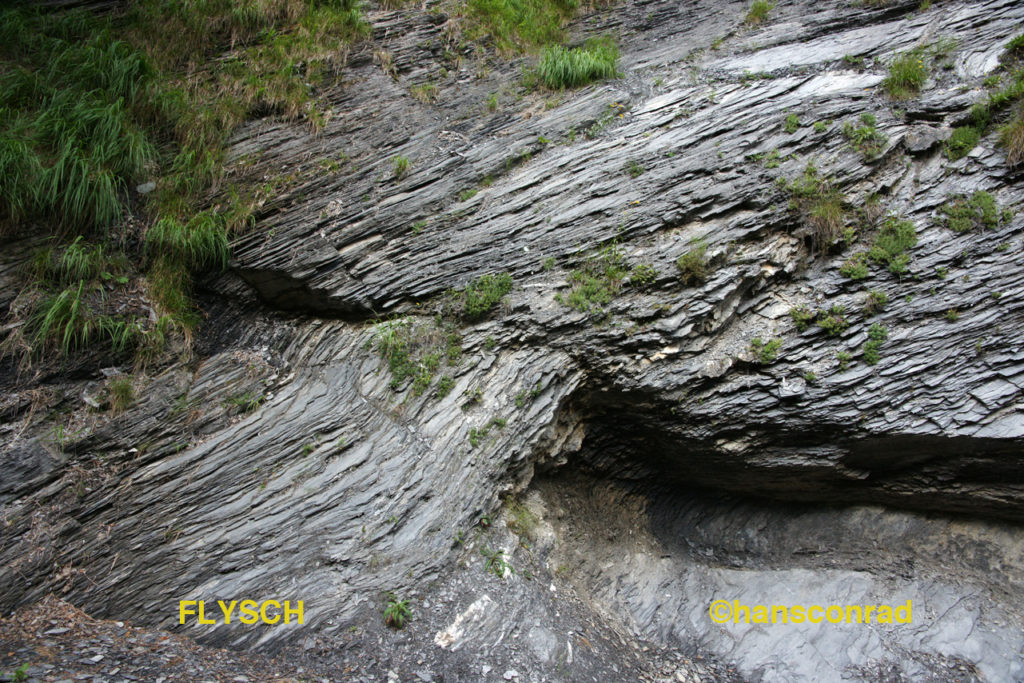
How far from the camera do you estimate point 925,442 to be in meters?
5.62

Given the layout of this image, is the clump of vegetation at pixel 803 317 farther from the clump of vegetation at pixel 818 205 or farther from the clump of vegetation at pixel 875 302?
the clump of vegetation at pixel 818 205

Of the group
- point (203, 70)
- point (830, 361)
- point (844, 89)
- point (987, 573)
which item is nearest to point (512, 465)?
point (830, 361)

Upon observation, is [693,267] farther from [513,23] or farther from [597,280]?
[513,23]

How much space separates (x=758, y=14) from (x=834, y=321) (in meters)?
6.07

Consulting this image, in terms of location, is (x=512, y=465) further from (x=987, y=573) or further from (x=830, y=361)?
(x=987, y=573)

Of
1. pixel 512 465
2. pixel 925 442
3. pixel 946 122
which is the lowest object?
pixel 925 442

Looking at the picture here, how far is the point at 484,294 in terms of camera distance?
6949 mm

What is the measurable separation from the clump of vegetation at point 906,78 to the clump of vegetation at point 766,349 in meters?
3.82

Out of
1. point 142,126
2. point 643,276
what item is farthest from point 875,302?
point 142,126

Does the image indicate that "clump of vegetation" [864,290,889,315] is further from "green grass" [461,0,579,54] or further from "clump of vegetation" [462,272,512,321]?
"green grass" [461,0,579,54]

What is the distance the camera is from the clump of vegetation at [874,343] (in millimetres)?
5859

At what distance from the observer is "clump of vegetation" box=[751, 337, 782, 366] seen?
613 cm

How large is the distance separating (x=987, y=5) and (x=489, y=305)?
26.1ft

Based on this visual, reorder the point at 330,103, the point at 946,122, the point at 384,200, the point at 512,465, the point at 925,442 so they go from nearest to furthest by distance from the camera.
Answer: the point at 925,442
the point at 512,465
the point at 946,122
the point at 384,200
the point at 330,103
